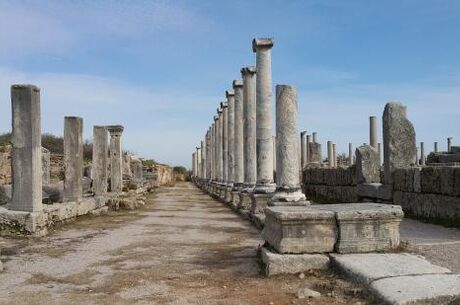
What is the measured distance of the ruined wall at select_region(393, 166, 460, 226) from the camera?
34.7 ft

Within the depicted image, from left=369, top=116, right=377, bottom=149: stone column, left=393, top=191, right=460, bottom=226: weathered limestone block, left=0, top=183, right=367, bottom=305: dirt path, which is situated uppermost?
left=369, top=116, right=377, bottom=149: stone column

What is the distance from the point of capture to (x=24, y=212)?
35.8 feet

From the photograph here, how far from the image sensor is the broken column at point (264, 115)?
1406 cm

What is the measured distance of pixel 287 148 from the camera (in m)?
10.7

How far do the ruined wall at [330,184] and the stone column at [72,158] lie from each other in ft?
26.3

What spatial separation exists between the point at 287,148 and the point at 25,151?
5351 millimetres

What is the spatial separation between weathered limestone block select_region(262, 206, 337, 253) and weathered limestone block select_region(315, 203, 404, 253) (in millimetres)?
109

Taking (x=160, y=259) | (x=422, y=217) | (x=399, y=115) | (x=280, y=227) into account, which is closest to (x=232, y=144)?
(x=399, y=115)

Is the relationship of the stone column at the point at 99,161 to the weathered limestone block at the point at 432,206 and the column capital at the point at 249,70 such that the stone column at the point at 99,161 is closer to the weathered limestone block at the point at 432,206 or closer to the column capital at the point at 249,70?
the column capital at the point at 249,70

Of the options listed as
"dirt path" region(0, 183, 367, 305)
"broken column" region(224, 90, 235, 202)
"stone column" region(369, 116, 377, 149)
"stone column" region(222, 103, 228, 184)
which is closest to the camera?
"dirt path" region(0, 183, 367, 305)

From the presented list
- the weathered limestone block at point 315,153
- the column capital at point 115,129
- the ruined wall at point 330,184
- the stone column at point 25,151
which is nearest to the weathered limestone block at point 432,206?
the ruined wall at point 330,184

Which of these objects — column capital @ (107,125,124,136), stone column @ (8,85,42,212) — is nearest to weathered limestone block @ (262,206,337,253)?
stone column @ (8,85,42,212)

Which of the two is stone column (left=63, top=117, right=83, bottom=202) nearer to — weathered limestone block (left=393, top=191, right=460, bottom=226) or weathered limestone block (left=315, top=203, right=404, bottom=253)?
weathered limestone block (left=393, top=191, right=460, bottom=226)

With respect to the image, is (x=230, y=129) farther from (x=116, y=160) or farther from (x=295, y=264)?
(x=295, y=264)
